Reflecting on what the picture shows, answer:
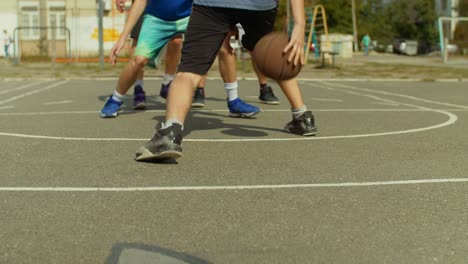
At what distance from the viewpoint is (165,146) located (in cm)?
543

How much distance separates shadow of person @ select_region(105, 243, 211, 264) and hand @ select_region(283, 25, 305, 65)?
288cm

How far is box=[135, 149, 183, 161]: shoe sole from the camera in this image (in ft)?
17.8

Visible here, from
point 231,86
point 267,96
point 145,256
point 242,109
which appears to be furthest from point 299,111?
point 145,256

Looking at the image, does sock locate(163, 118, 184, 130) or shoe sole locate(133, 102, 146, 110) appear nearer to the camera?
sock locate(163, 118, 184, 130)

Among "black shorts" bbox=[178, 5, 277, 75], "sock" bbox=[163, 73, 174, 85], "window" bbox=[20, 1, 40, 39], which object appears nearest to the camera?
"black shorts" bbox=[178, 5, 277, 75]

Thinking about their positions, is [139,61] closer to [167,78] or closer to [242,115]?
[242,115]

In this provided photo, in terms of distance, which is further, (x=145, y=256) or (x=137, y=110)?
(x=137, y=110)

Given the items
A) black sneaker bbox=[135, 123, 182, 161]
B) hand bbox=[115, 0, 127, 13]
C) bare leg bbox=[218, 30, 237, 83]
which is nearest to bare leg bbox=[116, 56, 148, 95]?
hand bbox=[115, 0, 127, 13]

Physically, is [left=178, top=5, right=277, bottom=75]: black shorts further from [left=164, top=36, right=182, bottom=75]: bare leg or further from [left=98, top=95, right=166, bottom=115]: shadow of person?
[left=98, top=95, right=166, bottom=115]: shadow of person

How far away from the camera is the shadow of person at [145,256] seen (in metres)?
3.26

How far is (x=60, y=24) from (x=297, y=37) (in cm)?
3690

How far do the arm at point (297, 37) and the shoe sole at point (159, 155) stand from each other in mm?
1261

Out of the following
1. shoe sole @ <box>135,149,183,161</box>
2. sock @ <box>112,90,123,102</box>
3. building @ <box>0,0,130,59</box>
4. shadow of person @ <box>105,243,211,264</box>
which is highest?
building @ <box>0,0,130,59</box>

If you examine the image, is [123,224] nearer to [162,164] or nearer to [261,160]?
[162,164]
